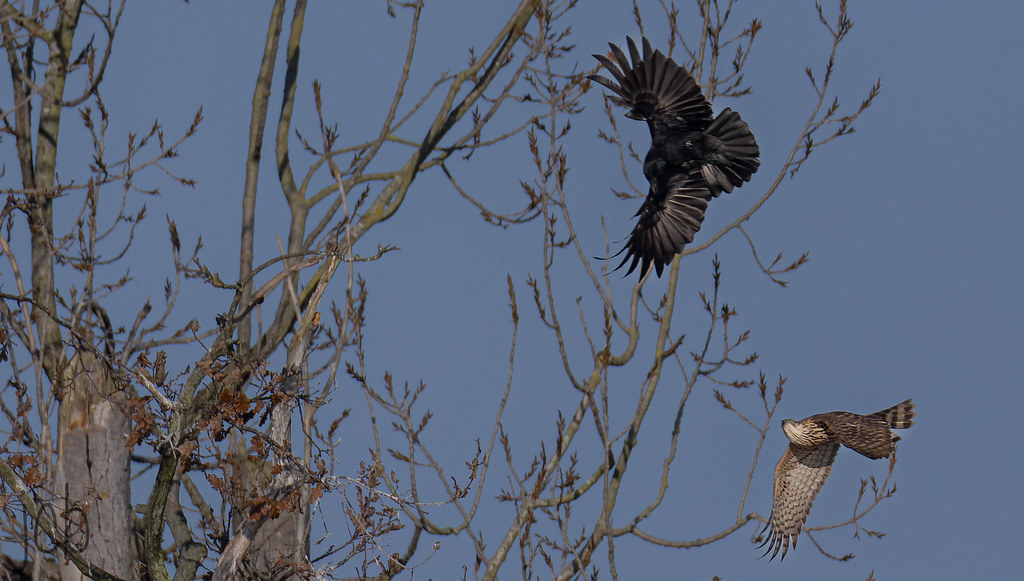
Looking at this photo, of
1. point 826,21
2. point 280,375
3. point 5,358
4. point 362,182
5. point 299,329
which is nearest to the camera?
point 280,375

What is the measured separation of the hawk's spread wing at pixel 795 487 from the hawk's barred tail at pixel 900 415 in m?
0.39

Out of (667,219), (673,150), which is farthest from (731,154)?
(667,219)

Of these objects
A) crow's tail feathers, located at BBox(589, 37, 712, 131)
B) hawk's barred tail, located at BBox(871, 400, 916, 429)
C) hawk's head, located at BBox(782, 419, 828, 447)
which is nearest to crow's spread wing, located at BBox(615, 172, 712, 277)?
crow's tail feathers, located at BBox(589, 37, 712, 131)

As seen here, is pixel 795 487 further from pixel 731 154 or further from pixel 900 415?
pixel 731 154

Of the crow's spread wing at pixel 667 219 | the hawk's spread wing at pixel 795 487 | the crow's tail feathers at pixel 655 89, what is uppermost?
the crow's tail feathers at pixel 655 89

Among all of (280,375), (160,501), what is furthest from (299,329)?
(160,501)

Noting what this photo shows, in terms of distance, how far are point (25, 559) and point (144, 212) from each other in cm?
226

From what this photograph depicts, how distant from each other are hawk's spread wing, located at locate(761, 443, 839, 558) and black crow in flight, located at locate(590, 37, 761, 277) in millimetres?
1605

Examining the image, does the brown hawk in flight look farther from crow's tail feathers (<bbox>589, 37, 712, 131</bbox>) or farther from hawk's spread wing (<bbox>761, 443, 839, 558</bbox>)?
crow's tail feathers (<bbox>589, 37, 712, 131</bbox>)

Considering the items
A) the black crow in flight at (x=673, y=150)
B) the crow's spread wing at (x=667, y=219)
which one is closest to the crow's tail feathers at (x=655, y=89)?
the black crow in flight at (x=673, y=150)

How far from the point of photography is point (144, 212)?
6387 millimetres

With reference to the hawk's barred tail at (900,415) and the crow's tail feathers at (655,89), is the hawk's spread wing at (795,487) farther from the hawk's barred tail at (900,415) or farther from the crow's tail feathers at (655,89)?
the crow's tail feathers at (655,89)

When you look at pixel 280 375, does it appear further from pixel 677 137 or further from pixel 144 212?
pixel 677 137

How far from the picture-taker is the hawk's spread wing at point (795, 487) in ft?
21.7
